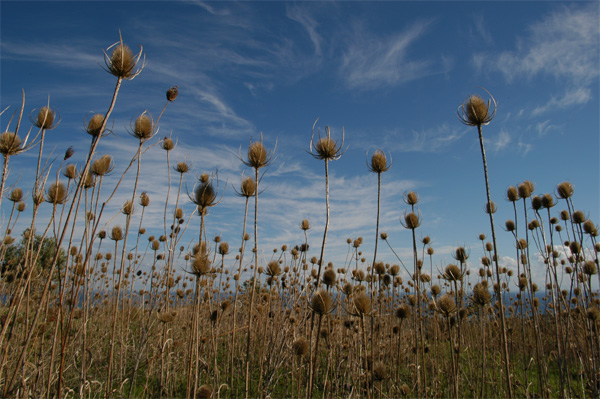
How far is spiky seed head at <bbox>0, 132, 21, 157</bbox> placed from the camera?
2490 millimetres

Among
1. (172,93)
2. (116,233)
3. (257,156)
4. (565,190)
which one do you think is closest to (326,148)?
(257,156)

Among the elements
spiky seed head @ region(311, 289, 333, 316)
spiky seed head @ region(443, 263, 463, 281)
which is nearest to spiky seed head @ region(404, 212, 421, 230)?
spiky seed head @ region(443, 263, 463, 281)

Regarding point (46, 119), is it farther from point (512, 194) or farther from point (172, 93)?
point (512, 194)

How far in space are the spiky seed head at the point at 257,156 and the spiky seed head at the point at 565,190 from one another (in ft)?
16.4

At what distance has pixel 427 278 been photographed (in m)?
6.79

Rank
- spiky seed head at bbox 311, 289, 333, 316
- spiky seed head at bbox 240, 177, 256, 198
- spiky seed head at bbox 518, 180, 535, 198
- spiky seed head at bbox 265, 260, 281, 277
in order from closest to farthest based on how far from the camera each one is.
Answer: spiky seed head at bbox 311, 289, 333, 316 < spiky seed head at bbox 240, 177, 256, 198 < spiky seed head at bbox 265, 260, 281, 277 < spiky seed head at bbox 518, 180, 535, 198

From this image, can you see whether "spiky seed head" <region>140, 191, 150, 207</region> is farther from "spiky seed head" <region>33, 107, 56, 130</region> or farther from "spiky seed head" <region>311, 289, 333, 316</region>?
"spiky seed head" <region>311, 289, 333, 316</region>

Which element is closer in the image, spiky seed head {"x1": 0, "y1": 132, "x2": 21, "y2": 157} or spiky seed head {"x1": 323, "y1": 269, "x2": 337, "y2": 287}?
spiky seed head {"x1": 0, "y1": 132, "x2": 21, "y2": 157}

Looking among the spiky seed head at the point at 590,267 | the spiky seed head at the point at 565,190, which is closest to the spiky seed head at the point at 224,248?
the spiky seed head at the point at 565,190

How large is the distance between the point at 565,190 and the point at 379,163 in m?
3.44

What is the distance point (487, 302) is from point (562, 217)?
12.5 feet

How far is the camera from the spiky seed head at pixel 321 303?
3061 mm

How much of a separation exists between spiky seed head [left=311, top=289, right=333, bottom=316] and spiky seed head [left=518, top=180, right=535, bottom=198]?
13.3 feet

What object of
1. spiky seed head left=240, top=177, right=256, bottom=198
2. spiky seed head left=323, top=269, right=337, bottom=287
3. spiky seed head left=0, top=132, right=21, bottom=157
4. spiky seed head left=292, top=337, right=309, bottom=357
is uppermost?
spiky seed head left=240, top=177, right=256, bottom=198
